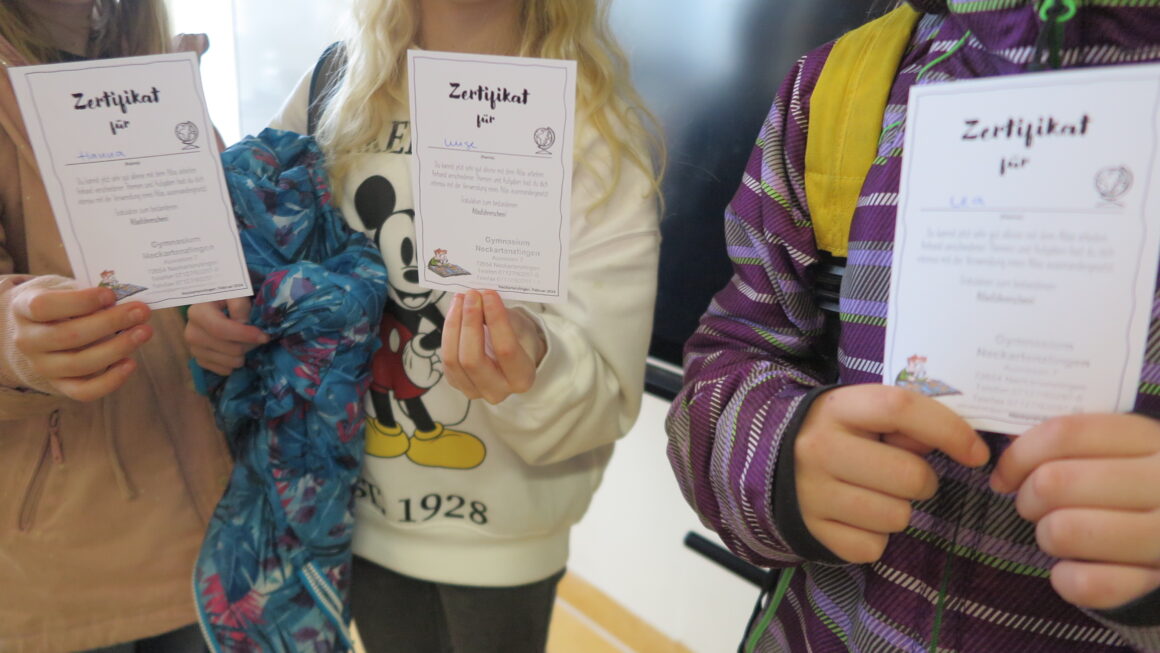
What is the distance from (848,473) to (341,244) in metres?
0.58

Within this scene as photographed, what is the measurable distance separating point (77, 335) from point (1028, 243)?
724 millimetres

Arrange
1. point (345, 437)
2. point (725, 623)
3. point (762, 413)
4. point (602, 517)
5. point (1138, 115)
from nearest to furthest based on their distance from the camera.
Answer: point (1138, 115)
point (762, 413)
point (345, 437)
point (725, 623)
point (602, 517)

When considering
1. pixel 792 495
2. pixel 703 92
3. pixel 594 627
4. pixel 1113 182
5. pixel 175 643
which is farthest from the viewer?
pixel 594 627

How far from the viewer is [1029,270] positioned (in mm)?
363

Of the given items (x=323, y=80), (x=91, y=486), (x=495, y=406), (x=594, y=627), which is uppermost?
(x=323, y=80)

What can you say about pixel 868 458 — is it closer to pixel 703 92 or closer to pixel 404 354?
pixel 404 354

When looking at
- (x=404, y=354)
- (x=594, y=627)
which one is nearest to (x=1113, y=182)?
(x=404, y=354)

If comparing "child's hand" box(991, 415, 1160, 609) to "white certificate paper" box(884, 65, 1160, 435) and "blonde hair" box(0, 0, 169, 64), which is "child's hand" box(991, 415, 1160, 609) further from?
"blonde hair" box(0, 0, 169, 64)

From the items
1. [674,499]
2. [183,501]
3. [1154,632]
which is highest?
[1154,632]

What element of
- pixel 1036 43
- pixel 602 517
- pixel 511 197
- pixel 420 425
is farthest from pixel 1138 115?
pixel 602 517

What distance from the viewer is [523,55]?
0.75 m

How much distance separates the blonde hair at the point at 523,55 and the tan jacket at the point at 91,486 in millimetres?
288

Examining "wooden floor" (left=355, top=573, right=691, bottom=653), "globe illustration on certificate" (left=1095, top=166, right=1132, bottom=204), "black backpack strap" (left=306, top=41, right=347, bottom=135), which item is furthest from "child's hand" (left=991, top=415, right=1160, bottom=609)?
"wooden floor" (left=355, top=573, right=691, bottom=653)

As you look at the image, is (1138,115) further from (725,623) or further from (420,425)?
(725,623)
